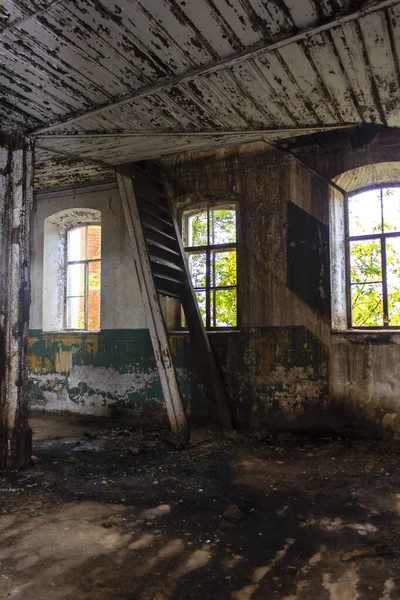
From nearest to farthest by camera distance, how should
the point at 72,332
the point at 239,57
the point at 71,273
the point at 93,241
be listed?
the point at 239,57
the point at 72,332
the point at 71,273
the point at 93,241

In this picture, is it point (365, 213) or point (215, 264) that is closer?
point (365, 213)

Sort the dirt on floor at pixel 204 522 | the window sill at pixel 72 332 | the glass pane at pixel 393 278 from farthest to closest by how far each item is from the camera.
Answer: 1. the window sill at pixel 72 332
2. the glass pane at pixel 393 278
3. the dirt on floor at pixel 204 522

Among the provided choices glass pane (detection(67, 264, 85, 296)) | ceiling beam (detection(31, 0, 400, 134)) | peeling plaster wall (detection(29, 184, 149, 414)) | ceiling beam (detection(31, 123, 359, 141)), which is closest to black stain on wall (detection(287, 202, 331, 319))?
ceiling beam (detection(31, 123, 359, 141))

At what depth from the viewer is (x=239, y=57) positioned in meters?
3.09

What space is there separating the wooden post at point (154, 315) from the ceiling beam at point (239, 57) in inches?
62.5

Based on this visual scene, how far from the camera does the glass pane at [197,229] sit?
656cm

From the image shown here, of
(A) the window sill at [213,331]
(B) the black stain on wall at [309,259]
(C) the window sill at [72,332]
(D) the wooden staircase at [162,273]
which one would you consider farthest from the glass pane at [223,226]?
(C) the window sill at [72,332]

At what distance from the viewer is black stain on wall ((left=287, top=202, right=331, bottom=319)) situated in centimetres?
543

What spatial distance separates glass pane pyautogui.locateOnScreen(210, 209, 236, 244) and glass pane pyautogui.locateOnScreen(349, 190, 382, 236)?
1.63 metres

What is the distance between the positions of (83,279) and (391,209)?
5.04 metres

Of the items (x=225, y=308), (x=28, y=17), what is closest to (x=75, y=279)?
(x=225, y=308)

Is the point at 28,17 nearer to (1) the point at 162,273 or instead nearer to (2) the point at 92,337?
(1) the point at 162,273

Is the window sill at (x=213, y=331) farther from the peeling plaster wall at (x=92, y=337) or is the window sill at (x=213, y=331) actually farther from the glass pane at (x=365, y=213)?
the glass pane at (x=365, y=213)

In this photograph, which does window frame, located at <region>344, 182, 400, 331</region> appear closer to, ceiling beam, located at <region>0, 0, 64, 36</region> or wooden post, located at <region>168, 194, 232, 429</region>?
wooden post, located at <region>168, 194, 232, 429</region>
